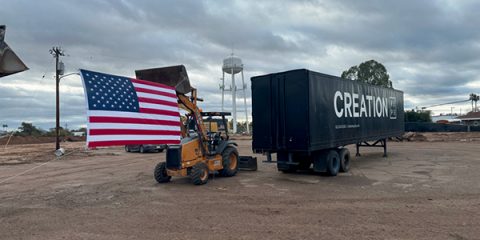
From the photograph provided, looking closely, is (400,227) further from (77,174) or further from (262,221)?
(77,174)

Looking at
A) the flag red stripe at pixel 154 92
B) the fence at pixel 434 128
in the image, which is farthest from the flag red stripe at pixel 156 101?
the fence at pixel 434 128

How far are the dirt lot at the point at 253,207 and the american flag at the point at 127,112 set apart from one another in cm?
155

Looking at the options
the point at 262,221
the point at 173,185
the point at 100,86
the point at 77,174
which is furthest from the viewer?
the point at 77,174

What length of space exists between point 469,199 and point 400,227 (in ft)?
10.7

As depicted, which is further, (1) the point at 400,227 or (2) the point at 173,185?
(2) the point at 173,185

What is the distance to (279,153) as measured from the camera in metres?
13.0

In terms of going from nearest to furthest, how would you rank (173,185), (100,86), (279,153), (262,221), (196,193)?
(262,221) → (100,86) → (196,193) → (173,185) → (279,153)

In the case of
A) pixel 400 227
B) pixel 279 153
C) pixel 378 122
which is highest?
pixel 378 122

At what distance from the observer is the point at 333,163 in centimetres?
1309

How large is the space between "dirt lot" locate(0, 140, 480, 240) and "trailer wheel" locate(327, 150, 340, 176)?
309 mm

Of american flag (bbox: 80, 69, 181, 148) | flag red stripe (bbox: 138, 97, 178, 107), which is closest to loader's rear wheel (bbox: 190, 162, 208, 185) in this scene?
american flag (bbox: 80, 69, 181, 148)

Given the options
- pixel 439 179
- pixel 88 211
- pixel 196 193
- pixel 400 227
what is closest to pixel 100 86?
pixel 88 211

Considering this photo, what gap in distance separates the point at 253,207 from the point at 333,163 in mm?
5758

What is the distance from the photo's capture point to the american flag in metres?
7.27
